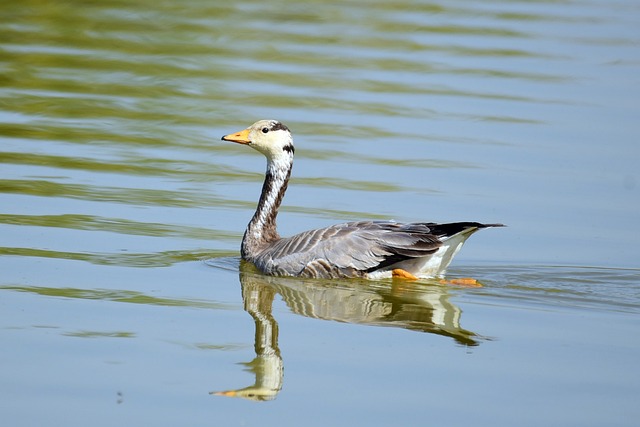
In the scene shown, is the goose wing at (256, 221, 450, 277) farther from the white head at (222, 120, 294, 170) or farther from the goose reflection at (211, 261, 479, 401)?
the white head at (222, 120, 294, 170)

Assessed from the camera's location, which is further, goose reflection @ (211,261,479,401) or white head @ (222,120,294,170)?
white head @ (222,120,294,170)

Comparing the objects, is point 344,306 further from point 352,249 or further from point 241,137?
point 241,137

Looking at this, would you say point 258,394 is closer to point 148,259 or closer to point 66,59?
point 148,259

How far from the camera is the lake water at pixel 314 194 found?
869 centimetres

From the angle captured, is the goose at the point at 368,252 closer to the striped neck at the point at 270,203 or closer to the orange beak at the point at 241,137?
the striped neck at the point at 270,203

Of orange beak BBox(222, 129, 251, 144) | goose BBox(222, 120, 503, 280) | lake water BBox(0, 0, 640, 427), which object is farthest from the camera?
orange beak BBox(222, 129, 251, 144)

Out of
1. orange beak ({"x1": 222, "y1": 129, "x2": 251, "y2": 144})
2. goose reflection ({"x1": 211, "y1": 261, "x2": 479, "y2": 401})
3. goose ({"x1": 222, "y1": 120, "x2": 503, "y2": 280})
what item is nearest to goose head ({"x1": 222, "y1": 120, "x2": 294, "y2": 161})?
orange beak ({"x1": 222, "y1": 129, "x2": 251, "y2": 144})

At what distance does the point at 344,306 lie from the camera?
10.7 meters

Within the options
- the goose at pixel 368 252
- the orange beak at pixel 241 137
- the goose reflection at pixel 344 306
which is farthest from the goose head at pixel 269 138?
the goose reflection at pixel 344 306

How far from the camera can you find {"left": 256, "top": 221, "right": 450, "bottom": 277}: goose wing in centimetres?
1154

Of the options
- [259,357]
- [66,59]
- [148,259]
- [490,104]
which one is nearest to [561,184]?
[490,104]

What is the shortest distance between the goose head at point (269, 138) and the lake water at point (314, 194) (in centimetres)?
103

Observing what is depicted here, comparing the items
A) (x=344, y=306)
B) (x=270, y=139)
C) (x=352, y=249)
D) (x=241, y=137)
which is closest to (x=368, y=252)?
(x=352, y=249)

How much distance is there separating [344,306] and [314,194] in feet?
12.6
